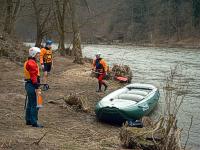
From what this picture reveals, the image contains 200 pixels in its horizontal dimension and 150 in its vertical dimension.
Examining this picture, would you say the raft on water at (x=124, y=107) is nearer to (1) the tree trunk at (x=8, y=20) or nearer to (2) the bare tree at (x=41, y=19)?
(1) the tree trunk at (x=8, y=20)

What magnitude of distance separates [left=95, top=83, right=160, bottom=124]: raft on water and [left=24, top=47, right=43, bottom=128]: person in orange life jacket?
318 centimetres

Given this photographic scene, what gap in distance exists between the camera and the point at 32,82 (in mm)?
10297

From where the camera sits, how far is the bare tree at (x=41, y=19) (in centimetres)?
3444

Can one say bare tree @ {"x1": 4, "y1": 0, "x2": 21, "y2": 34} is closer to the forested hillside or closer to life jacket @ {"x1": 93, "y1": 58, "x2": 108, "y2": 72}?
life jacket @ {"x1": 93, "y1": 58, "x2": 108, "y2": 72}

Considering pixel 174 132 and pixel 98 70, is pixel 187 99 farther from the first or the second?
pixel 174 132

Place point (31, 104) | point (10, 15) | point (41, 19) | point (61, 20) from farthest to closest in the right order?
point (41, 19) → point (61, 20) → point (10, 15) → point (31, 104)

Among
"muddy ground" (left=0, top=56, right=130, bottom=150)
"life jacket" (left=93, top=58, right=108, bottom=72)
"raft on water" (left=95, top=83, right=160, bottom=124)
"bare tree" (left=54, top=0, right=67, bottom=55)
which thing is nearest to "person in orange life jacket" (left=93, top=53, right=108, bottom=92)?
"life jacket" (left=93, top=58, right=108, bottom=72)

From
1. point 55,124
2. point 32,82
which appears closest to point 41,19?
point 55,124

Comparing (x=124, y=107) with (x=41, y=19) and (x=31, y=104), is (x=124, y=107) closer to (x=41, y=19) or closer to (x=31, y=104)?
(x=31, y=104)

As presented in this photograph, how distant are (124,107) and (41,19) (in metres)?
25.1

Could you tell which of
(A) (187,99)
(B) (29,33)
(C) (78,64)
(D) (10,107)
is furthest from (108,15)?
(D) (10,107)

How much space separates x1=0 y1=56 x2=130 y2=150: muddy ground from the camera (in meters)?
9.40

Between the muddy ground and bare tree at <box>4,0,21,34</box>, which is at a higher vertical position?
bare tree at <box>4,0,21,34</box>

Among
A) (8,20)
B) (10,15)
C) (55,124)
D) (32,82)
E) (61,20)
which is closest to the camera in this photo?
(32,82)
